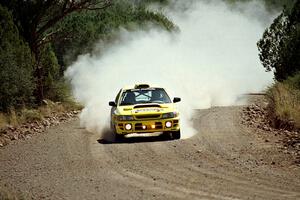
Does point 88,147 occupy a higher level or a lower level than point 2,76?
lower

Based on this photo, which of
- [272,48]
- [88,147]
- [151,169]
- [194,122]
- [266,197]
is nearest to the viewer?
[266,197]

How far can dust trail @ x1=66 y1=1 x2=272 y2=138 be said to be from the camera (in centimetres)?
3509

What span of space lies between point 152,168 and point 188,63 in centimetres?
3599

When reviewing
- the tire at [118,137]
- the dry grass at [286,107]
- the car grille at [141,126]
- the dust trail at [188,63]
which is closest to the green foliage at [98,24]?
the dust trail at [188,63]

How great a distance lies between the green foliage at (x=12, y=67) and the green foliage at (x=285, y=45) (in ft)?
37.8

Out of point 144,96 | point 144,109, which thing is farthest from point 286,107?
point 144,109

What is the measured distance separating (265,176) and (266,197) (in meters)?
1.96

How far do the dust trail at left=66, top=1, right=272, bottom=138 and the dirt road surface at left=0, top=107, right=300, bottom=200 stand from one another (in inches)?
113

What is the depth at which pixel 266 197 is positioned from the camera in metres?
10.4

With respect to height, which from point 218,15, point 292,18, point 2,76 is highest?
point 218,15

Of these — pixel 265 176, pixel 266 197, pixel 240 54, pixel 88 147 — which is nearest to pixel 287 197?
pixel 266 197

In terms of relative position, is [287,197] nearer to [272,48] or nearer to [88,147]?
[88,147]

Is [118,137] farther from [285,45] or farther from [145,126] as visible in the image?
[285,45]

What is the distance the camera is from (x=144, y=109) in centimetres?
1844
